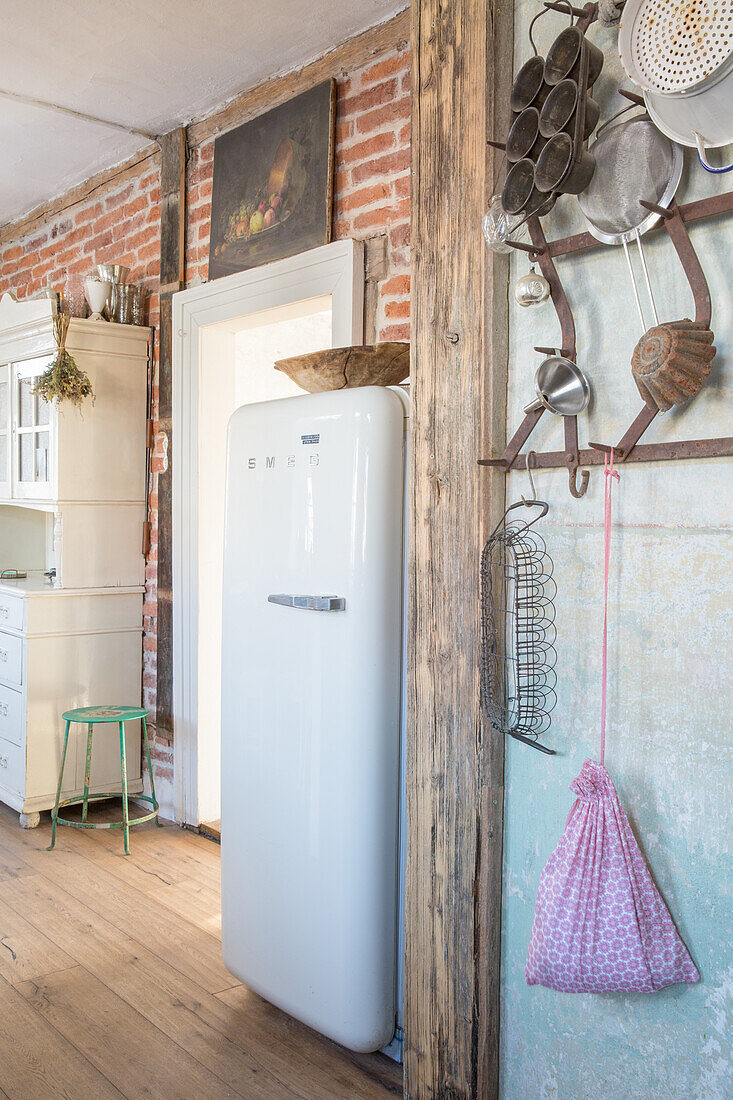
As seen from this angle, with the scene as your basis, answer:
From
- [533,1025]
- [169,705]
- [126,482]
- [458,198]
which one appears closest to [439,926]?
[533,1025]

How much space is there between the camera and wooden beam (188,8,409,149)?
271 cm

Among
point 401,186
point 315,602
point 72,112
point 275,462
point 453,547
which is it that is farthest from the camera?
point 72,112

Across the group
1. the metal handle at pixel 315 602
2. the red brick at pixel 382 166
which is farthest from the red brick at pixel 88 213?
the metal handle at pixel 315 602

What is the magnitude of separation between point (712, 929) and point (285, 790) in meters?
1.14

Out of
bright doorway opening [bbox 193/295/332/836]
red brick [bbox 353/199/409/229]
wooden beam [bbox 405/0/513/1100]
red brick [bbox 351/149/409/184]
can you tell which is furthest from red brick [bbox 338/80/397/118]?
wooden beam [bbox 405/0/513/1100]

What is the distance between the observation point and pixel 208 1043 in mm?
2158

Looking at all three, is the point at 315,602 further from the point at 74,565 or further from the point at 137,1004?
the point at 74,565

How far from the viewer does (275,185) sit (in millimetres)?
3133

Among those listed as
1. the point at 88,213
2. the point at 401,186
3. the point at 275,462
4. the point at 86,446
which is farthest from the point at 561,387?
the point at 88,213

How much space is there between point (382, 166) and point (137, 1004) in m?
2.51

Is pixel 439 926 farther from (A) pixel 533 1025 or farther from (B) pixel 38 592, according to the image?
(B) pixel 38 592

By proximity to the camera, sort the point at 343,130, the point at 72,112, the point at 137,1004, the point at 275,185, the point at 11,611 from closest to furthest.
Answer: the point at 137,1004 → the point at 343,130 → the point at 275,185 → the point at 72,112 → the point at 11,611

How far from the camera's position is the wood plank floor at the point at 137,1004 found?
2.01m

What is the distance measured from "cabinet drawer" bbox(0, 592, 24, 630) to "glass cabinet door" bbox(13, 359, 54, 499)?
1.47 ft
